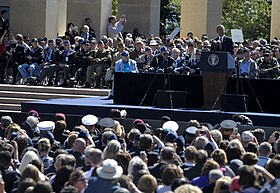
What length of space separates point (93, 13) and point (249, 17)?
119 ft

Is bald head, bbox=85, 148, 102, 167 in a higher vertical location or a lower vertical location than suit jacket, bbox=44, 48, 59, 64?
lower

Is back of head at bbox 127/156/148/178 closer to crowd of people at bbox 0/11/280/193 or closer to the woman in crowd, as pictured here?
crowd of people at bbox 0/11/280/193

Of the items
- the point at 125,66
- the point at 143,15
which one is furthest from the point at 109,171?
the point at 143,15

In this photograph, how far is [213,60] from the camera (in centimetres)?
2317

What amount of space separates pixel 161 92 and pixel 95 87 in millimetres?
5687

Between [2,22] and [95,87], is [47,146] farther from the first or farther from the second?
[2,22]

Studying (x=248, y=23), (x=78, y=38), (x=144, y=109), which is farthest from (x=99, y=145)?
(x=248, y=23)

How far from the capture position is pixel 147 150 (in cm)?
1430

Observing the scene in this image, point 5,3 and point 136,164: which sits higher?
point 5,3

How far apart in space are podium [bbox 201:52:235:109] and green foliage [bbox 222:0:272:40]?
42367 millimetres

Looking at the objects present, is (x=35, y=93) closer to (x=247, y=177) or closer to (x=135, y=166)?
(x=135, y=166)

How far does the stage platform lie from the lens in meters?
21.6

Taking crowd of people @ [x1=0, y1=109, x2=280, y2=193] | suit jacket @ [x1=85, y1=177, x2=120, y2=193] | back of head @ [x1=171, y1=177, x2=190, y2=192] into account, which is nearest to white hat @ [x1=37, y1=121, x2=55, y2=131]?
crowd of people @ [x1=0, y1=109, x2=280, y2=193]

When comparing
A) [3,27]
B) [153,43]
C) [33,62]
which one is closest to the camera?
[153,43]
